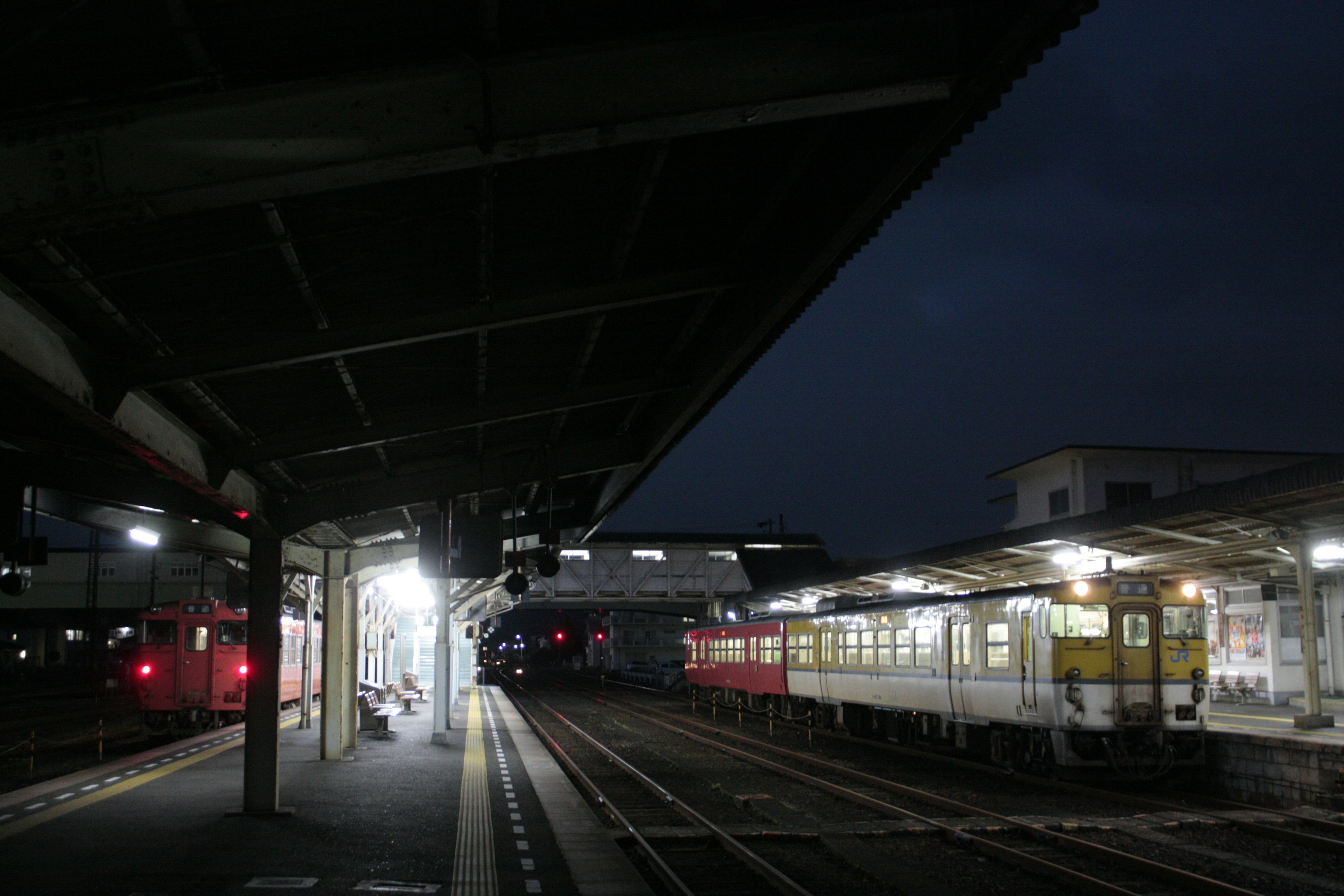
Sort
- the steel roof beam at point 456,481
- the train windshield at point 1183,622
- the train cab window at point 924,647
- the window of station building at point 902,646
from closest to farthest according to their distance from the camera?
1. the steel roof beam at point 456,481
2. the train windshield at point 1183,622
3. the train cab window at point 924,647
4. the window of station building at point 902,646

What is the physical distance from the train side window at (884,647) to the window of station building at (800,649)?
13.1ft

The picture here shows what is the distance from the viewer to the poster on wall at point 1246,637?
23.8 meters

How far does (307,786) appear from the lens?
1344 centimetres

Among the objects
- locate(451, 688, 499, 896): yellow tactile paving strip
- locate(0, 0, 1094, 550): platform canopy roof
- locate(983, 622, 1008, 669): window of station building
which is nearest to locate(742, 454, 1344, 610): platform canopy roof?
locate(983, 622, 1008, 669): window of station building

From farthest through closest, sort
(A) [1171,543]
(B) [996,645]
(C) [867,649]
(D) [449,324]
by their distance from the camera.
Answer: (C) [867,649]
(A) [1171,543]
(B) [996,645]
(D) [449,324]

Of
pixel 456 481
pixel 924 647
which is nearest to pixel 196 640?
pixel 456 481

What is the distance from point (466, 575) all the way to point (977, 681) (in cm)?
768

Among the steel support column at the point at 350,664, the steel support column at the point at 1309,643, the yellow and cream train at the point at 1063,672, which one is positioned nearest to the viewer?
the yellow and cream train at the point at 1063,672

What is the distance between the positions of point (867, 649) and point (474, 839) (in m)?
11.4

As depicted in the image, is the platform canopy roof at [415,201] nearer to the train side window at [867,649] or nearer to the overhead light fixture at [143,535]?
the overhead light fixture at [143,535]

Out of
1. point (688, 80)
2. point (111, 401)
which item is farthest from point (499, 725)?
point (688, 80)

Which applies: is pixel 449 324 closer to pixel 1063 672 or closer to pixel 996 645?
pixel 1063 672

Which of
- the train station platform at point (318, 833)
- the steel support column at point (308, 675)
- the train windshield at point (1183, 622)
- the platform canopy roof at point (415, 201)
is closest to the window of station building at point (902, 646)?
the train windshield at point (1183, 622)

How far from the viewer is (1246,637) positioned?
80.2ft
